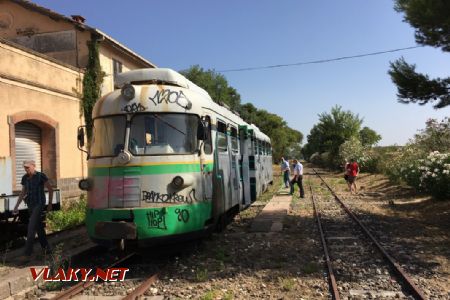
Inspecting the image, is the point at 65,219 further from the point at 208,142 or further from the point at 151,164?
the point at 151,164

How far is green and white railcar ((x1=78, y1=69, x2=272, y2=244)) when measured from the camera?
741 centimetres

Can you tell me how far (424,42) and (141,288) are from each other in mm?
8896

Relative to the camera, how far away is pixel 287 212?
46.8ft

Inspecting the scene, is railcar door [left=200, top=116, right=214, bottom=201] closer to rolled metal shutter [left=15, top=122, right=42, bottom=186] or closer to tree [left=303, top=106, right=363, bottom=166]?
rolled metal shutter [left=15, top=122, right=42, bottom=186]

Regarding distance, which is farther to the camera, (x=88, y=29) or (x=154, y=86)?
(x=88, y=29)

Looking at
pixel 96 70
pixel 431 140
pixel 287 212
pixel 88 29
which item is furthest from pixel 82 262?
pixel 431 140

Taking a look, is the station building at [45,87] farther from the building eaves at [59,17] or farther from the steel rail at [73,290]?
the steel rail at [73,290]

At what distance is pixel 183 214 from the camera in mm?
7586

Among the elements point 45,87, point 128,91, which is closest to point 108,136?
point 128,91

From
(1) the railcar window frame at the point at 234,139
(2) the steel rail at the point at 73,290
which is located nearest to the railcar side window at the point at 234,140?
(1) the railcar window frame at the point at 234,139

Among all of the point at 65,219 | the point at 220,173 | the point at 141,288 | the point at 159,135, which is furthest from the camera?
the point at 65,219

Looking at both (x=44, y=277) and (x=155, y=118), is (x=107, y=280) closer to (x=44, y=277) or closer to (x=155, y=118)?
(x=44, y=277)

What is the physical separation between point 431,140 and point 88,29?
14.5 meters

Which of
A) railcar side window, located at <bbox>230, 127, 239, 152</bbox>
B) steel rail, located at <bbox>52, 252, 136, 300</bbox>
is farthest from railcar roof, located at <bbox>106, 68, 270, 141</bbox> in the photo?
steel rail, located at <bbox>52, 252, 136, 300</bbox>
